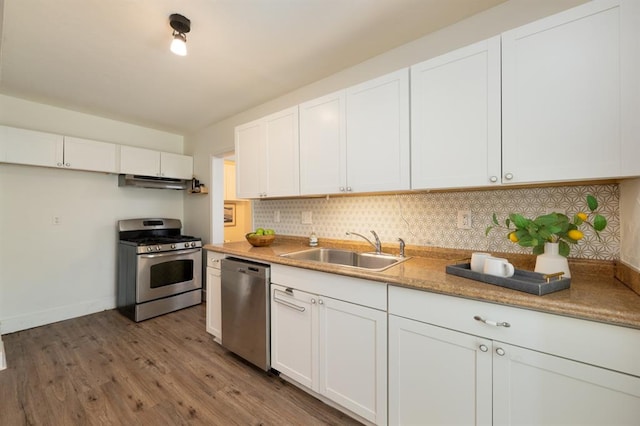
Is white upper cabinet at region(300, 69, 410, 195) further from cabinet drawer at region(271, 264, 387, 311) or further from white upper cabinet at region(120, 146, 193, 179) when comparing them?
white upper cabinet at region(120, 146, 193, 179)

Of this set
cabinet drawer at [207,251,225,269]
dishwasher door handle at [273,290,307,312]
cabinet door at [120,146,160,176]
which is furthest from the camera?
cabinet door at [120,146,160,176]

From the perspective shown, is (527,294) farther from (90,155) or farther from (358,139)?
(90,155)

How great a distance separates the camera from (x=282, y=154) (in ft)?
7.59

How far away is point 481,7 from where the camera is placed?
1652 millimetres

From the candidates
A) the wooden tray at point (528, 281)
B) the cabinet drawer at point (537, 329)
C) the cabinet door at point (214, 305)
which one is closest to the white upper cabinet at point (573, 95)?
the wooden tray at point (528, 281)

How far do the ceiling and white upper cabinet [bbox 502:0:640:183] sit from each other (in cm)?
68

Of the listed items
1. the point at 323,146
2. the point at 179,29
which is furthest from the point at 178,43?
the point at 323,146

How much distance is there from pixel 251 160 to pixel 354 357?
1.95 meters

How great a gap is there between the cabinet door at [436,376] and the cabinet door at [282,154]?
1.38 meters

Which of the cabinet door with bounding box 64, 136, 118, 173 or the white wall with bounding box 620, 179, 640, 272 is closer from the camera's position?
the white wall with bounding box 620, 179, 640, 272

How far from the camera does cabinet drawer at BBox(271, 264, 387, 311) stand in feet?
4.67

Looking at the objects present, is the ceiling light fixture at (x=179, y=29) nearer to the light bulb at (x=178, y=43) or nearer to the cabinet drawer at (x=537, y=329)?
the light bulb at (x=178, y=43)

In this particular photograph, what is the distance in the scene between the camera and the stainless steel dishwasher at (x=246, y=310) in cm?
199

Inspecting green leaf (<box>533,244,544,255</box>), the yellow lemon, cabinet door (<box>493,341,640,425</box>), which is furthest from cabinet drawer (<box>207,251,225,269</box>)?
the yellow lemon
